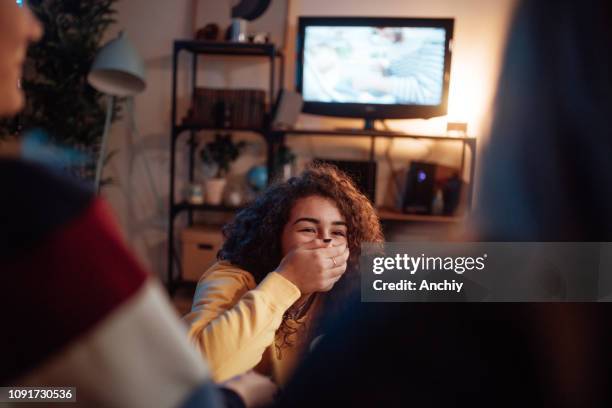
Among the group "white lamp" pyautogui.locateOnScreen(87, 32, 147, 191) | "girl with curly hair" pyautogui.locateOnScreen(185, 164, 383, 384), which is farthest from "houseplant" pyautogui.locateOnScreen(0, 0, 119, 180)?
"girl with curly hair" pyautogui.locateOnScreen(185, 164, 383, 384)

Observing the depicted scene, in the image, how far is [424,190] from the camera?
2871 mm

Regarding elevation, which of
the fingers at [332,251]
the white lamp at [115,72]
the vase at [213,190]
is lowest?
the vase at [213,190]

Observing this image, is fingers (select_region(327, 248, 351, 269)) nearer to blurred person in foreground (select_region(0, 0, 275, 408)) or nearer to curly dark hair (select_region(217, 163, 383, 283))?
curly dark hair (select_region(217, 163, 383, 283))

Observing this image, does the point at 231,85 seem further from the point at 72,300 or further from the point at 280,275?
the point at 72,300

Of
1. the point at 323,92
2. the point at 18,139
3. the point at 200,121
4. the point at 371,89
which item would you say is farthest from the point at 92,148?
the point at 371,89

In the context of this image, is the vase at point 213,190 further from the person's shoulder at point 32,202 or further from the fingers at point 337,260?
the person's shoulder at point 32,202

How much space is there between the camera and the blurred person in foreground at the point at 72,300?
0.28 m

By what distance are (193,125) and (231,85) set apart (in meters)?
0.45

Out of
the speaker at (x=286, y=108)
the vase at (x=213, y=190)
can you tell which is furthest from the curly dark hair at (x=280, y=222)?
the vase at (x=213, y=190)

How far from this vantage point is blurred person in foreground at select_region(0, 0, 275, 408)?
0.93ft

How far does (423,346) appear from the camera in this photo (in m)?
0.65

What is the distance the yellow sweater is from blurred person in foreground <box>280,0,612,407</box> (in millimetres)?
64

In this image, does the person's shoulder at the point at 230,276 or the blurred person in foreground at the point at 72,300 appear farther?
the person's shoulder at the point at 230,276

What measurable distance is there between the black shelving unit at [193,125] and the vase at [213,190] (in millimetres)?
69
